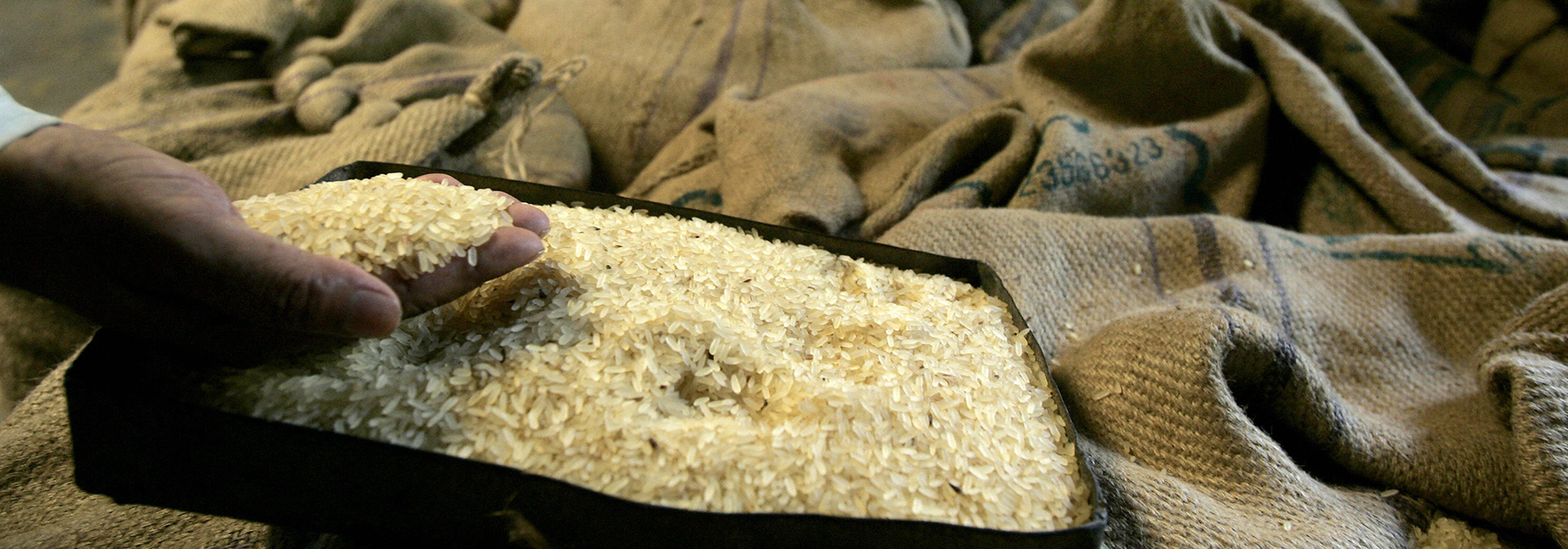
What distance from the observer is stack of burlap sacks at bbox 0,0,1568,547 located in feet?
2.42

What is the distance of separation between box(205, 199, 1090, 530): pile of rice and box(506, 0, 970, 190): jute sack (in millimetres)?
882

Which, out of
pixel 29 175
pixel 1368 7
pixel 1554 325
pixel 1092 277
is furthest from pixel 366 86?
pixel 1368 7

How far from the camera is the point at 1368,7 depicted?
5.67 feet

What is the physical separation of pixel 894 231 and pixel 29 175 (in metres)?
0.84

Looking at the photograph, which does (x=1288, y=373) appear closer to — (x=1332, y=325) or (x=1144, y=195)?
(x=1332, y=325)

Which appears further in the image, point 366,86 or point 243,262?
point 366,86

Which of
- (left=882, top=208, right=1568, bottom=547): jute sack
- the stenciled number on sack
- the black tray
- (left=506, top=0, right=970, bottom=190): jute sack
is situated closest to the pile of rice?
the black tray

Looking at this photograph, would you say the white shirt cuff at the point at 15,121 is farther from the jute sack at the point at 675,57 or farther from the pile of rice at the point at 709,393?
the jute sack at the point at 675,57

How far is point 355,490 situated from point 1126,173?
3.62 ft

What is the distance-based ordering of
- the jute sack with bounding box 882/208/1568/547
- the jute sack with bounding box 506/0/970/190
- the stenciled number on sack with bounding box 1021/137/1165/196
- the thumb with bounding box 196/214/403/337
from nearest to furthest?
1. the thumb with bounding box 196/214/403/337
2. the jute sack with bounding box 882/208/1568/547
3. the stenciled number on sack with bounding box 1021/137/1165/196
4. the jute sack with bounding box 506/0/970/190

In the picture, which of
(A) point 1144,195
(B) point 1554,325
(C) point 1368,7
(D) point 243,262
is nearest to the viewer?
(D) point 243,262

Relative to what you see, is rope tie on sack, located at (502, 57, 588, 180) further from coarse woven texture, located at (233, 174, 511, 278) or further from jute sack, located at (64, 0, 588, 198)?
coarse woven texture, located at (233, 174, 511, 278)

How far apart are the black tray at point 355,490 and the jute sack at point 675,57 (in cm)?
113

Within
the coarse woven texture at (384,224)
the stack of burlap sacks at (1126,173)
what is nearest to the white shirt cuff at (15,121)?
the coarse woven texture at (384,224)
